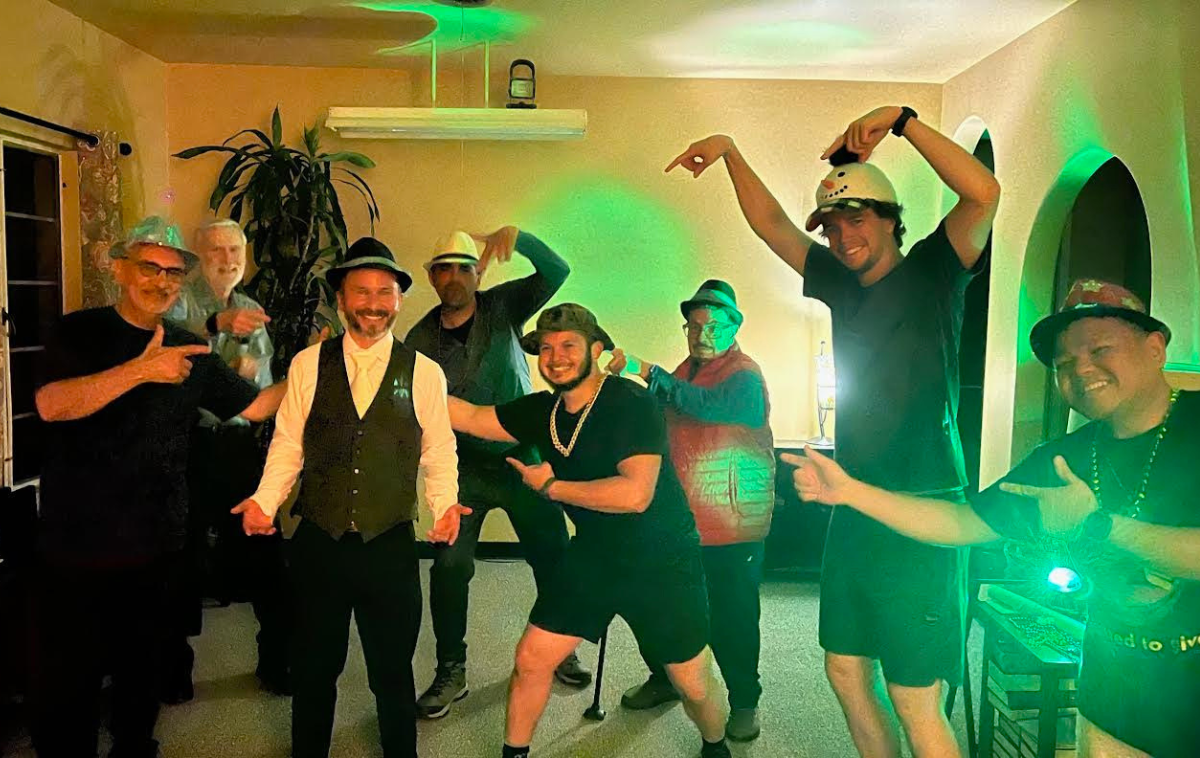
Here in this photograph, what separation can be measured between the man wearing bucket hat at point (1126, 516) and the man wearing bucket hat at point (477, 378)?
1.39 metres

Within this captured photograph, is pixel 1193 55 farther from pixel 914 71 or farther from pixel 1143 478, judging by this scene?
pixel 1143 478

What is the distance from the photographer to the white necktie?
215 cm

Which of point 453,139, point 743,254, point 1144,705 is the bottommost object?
point 1144,705

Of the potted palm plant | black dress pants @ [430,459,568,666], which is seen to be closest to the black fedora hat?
black dress pants @ [430,459,568,666]

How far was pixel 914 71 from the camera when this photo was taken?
356cm

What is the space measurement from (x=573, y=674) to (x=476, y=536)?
2.02 ft

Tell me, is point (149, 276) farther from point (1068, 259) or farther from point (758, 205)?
point (1068, 259)

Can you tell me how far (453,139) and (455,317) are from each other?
102cm

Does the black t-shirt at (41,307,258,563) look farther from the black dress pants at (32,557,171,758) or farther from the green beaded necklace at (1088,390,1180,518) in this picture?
the green beaded necklace at (1088,390,1180,518)

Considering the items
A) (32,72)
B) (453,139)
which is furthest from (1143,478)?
(32,72)

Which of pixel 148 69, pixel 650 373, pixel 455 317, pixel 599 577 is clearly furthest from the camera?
pixel 148 69

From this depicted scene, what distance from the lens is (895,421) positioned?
2.04 metres

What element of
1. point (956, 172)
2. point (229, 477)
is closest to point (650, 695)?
point (229, 477)

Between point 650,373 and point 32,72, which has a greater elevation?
point 32,72
